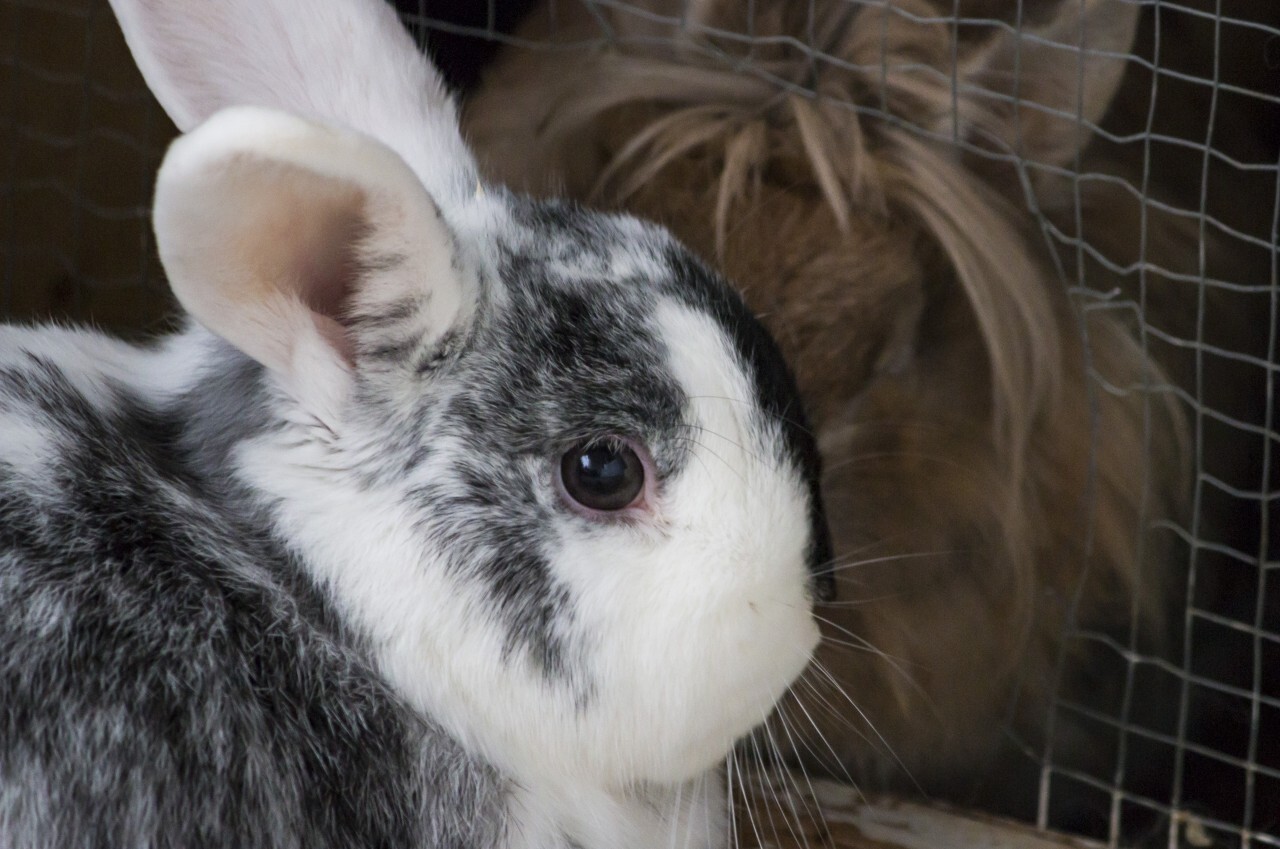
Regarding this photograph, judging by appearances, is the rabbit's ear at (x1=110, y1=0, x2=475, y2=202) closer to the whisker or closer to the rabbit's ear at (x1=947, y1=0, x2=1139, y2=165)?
the whisker

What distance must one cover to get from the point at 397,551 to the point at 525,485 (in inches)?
3.8

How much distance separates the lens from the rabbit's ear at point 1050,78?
4.93 ft

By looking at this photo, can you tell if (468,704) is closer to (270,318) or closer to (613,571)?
(613,571)

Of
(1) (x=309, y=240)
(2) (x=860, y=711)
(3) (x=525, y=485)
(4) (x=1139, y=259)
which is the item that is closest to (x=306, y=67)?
(1) (x=309, y=240)

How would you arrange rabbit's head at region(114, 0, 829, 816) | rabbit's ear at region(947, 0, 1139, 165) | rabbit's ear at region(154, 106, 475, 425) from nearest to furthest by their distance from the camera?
1. rabbit's ear at region(154, 106, 475, 425)
2. rabbit's head at region(114, 0, 829, 816)
3. rabbit's ear at region(947, 0, 1139, 165)

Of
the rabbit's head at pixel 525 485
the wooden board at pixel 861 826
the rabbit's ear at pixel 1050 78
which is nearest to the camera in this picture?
the rabbit's head at pixel 525 485

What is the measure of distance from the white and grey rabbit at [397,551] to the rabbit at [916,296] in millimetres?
544

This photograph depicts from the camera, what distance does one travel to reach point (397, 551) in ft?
3.22

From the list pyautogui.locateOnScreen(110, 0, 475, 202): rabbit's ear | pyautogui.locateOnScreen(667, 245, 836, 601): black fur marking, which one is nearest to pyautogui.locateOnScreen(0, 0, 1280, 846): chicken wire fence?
pyautogui.locateOnScreen(110, 0, 475, 202): rabbit's ear

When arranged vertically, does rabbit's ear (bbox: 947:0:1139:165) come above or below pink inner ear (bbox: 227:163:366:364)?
below

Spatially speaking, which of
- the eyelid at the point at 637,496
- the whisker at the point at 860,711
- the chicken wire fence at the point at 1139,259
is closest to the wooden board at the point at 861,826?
the whisker at the point at 860,711

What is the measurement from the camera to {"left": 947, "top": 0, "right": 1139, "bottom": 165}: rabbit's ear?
4.93 ft

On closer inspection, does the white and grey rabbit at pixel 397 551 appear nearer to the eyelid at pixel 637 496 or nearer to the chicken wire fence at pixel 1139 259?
the eyelid at pixel 637 496

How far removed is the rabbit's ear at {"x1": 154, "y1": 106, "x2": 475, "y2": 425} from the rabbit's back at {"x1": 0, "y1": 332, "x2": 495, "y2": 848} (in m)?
0.13
